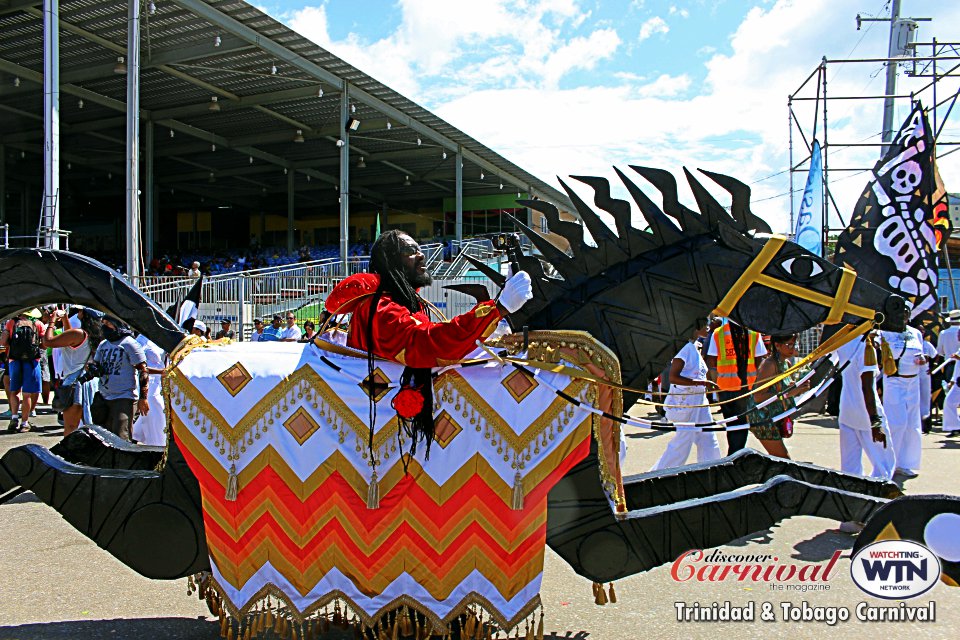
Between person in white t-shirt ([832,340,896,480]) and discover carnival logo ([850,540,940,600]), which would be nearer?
Answer: discover carnival logo ([850,540,940,600])

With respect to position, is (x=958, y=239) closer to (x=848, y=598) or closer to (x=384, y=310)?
(x=848, y=598)

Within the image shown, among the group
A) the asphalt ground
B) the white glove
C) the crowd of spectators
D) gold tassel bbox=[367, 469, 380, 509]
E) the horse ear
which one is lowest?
the asphalt ground

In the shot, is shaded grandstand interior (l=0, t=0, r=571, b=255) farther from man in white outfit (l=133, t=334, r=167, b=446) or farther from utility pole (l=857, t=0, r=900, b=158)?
utility pole (l=857, t=0, r=900, b=158)

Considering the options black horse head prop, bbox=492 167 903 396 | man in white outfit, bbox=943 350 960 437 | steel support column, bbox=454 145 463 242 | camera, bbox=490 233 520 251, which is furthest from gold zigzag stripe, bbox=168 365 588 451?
steel support column, bbox=454 145 463 242

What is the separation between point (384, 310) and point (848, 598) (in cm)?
310

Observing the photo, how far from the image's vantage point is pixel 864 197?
19.1ft

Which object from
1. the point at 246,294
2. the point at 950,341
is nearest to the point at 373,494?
the point at 950,341

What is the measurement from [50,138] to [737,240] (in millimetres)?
13556

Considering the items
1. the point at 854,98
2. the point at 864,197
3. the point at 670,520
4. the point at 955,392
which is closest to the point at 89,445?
the point at 670,520

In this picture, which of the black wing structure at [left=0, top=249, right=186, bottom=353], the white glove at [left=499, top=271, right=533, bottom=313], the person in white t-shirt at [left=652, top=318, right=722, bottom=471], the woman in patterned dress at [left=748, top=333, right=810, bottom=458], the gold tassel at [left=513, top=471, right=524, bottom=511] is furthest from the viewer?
the person in white t-shirt at [left=652, top=318, right=722, bottom=471]

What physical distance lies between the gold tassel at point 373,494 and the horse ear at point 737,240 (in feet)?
6.10

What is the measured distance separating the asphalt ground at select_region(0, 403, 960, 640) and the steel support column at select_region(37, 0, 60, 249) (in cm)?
860

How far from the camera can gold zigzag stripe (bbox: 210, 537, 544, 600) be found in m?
3.31

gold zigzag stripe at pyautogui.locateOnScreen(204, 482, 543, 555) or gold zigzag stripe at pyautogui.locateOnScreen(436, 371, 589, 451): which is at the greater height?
gold zigzag stripe at pyautogui.locateOnScreen(436, 371, 589, 451)
